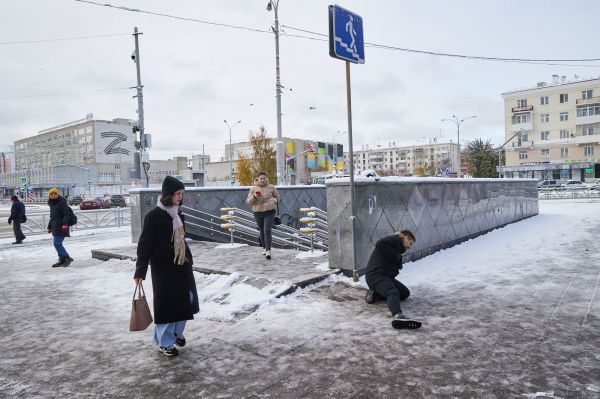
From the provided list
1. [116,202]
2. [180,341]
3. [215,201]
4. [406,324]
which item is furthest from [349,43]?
[116,202]

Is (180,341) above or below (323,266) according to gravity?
below

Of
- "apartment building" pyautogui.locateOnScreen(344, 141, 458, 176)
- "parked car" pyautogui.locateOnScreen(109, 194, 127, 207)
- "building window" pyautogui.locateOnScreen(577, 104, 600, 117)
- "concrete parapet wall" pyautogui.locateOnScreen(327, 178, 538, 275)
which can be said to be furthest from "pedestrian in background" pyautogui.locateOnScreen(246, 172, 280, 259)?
"apartment building" pyautogui.locateOnScreen(344, 141, 458, 176)

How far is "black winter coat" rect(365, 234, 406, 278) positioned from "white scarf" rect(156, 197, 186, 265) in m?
2.53

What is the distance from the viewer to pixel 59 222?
9.06 metres

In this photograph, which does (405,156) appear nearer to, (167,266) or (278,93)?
(278,93)

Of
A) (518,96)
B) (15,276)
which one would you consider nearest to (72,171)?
(518,96)

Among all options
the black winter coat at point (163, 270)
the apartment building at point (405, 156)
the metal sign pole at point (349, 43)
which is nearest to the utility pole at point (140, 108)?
the metal sign pole at point (349, 43)

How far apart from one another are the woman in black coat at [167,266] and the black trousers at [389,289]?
2.23m

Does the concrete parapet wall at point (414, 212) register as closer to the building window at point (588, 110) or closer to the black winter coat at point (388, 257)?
the black winter coat at point (388, 257)

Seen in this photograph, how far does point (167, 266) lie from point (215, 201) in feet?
29.5

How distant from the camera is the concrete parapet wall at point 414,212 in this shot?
6957 millimetres

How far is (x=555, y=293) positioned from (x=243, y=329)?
421cm

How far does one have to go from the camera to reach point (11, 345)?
449 cm

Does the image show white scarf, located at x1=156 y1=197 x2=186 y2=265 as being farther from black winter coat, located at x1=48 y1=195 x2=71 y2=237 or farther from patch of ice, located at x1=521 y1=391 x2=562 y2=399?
black winter coat, located at x1=48 y1=195 x2=71 y2=237
